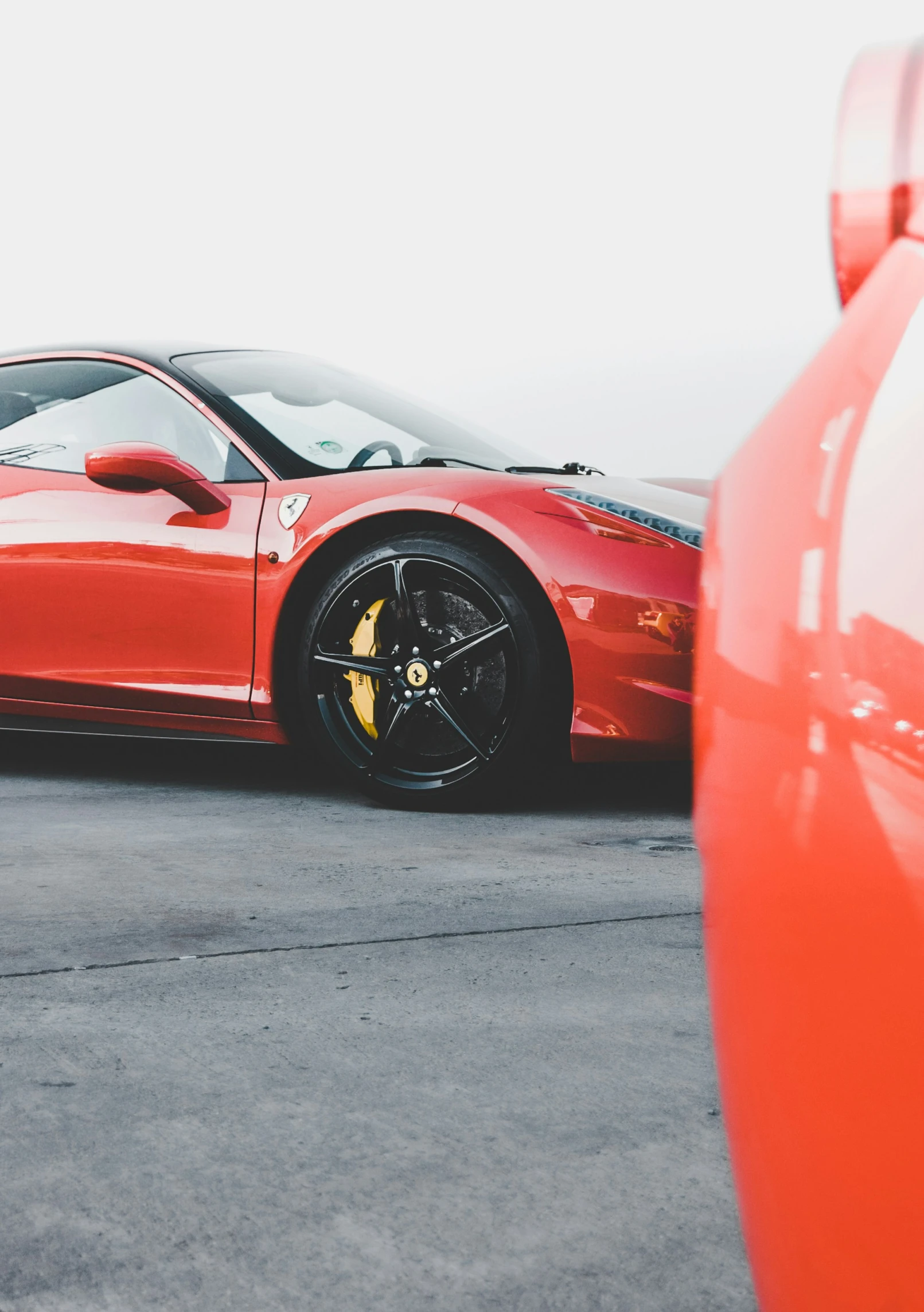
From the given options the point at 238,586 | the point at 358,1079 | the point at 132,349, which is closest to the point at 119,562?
the point at 238,586

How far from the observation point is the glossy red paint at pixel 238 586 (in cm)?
322

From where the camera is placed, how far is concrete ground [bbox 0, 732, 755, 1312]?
4.08 ft

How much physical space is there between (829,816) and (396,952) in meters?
1.47

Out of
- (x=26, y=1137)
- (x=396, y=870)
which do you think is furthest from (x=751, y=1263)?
(x=396, y=870)

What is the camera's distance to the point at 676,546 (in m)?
3.25

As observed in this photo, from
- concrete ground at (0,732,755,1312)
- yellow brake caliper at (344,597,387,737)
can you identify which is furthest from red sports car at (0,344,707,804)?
concrete ground at (0,732,755,1312)

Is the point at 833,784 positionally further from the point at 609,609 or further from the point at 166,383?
the point at 166,383

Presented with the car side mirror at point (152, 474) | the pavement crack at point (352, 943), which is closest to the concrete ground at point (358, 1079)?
the pavement crack at point (352, 943)

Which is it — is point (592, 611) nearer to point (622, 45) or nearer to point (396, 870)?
point (396, 870)

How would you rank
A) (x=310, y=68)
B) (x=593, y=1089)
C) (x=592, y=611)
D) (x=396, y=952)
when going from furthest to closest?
1. (x=310, y=68)
2. (x=592, y=611)
3. (x=396, y=952)
4. (x=593, y=1089)

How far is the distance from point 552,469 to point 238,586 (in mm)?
1101

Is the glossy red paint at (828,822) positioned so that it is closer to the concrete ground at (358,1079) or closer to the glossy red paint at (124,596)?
the concrete ground at (358,1079)

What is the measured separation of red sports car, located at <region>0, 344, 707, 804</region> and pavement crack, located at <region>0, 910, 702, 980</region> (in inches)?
33.4

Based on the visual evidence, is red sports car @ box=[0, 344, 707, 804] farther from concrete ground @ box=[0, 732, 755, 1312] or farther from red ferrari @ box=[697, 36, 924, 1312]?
red ferrari @ box=[697, 36, 924, 1312]
